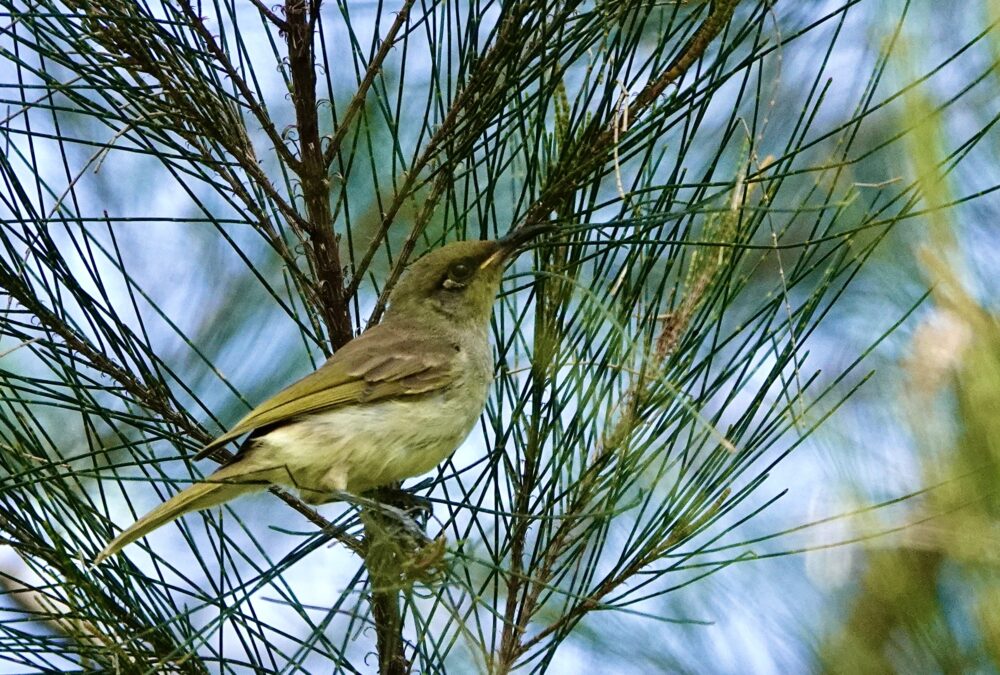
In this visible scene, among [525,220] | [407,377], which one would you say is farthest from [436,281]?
[525,220]

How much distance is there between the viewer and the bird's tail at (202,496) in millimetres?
2385

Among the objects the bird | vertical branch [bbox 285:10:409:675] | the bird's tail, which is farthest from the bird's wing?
vertical branch [bbox 285:10:409:675]

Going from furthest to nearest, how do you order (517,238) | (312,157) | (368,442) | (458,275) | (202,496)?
1. (458,275)
2. (368,442)
3. (202,496)
4. (517,238)
5. (312,157)

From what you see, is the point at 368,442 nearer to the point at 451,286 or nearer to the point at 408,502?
the point at 408,502

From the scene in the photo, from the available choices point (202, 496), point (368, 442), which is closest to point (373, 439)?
point (368, 442)

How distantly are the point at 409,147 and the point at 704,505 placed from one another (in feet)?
8.48

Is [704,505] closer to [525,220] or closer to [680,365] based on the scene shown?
[680,365]

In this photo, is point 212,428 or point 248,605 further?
point 212,428

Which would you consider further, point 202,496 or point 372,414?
point 372,414

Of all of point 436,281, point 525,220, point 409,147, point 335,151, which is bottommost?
point 525,220

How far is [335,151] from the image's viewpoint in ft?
7.54

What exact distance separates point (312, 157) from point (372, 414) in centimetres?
83

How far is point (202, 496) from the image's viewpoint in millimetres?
2566

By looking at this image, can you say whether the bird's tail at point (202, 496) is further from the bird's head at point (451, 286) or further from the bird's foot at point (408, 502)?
the bird's head at point (451, 286)
